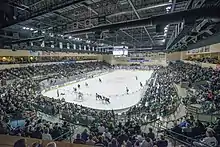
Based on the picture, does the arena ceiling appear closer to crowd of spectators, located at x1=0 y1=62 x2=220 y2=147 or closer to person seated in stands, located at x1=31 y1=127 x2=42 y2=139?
crowd of spectators, located at x1=0 y1=62 x2=220 y2=147

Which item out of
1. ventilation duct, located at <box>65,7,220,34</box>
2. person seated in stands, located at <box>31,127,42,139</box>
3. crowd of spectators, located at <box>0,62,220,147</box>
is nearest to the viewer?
crowd of spectators, located at <box>0,62,220,147</box>

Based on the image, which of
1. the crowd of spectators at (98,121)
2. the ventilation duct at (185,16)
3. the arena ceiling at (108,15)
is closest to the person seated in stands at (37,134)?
the crowd of spectators at (98,121)

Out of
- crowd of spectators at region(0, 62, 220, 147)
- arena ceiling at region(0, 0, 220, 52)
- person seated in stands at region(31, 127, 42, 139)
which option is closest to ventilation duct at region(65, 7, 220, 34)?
arena ceiling at region(0, 0, 220, 52)

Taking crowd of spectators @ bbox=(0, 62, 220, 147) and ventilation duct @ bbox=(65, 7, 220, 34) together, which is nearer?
crowd of spectators @ bbox=(0, 62, 220, 147)

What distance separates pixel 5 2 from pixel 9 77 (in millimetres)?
13525

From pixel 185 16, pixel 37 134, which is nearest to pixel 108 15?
pixel 185 16

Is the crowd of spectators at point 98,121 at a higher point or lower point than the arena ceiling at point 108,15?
lower

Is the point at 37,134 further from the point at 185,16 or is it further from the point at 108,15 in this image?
the point at 108,15

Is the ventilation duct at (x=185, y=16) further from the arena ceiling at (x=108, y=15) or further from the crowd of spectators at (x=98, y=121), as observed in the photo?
the crowd of spectators at (x=98, y=121)

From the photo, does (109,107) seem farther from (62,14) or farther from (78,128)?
(62,14)

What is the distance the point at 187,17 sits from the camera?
695 centimetres

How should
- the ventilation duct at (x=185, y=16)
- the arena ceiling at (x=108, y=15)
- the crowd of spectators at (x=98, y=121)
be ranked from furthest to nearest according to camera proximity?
the arena ceiling at (x=108, y=15) → the ventilation duct at (x=185, y=16) → the crowd of spectators at (x=98, y=121)

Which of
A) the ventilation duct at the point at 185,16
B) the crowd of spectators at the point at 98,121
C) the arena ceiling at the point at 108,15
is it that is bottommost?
the crowd of spectators at the point at 98,121

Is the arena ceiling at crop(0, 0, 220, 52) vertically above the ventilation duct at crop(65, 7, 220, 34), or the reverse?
the arena ceiling at crop(0, 0, 220, 52)
